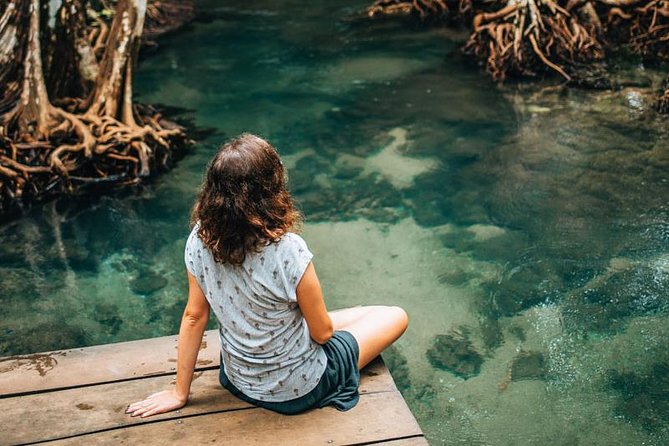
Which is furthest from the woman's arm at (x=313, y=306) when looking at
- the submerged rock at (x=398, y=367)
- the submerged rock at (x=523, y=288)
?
the submerged rock at (x=523, y=288)

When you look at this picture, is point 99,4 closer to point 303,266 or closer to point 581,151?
point 581,151

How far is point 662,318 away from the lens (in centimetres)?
390

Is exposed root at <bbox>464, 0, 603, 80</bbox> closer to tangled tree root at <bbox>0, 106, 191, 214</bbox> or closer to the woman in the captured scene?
tangled tree root at <bbox>0, 106, 191, 214</bbox>

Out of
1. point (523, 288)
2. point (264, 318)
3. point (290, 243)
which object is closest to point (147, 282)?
point (523, 288)

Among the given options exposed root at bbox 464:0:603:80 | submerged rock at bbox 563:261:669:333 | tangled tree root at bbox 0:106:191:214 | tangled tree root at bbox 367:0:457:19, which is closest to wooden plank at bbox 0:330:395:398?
submerged rock at bbox 563:261:669:333

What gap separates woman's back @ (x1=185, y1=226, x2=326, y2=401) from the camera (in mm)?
2217

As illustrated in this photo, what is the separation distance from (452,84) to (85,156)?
13.2 feet

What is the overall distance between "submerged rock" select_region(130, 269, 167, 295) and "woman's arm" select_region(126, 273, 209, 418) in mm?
2150

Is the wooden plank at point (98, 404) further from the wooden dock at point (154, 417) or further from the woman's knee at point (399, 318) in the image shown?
the woman's knee at point (399, 318)

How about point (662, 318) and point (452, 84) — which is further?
point (452, 84)

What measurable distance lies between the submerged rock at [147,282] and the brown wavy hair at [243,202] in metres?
2.49

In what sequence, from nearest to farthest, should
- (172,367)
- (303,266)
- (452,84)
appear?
(303,266), (172,367), (452,84)

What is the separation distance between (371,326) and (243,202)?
2.90 ft

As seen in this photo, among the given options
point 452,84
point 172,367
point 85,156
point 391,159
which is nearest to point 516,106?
point 452,84
